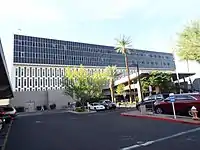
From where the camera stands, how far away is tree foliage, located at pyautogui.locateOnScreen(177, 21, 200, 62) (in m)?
27.7

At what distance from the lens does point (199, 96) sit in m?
16.2

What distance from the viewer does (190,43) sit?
28.0 meters

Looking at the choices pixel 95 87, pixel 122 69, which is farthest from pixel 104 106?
pixel 122 69

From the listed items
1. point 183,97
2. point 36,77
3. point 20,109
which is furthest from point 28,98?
point 36,77

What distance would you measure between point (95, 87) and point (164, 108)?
20.5 metres

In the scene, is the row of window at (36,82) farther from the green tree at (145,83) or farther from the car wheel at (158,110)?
the car wheel at (158,110)

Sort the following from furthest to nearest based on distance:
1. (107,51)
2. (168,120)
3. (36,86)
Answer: (107,51) → (36,86) → (168,120)

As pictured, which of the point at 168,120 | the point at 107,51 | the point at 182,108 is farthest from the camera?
the point at 107,51

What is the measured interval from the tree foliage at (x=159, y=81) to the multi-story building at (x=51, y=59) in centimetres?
5916

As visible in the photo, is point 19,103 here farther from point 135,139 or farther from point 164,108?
point 135,139

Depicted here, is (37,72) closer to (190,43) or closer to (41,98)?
(41,98)

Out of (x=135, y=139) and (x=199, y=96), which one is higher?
(x=199, y=96)

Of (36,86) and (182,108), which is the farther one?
(36,86)

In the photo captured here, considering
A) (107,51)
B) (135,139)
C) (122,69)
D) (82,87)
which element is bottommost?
(135,139)
